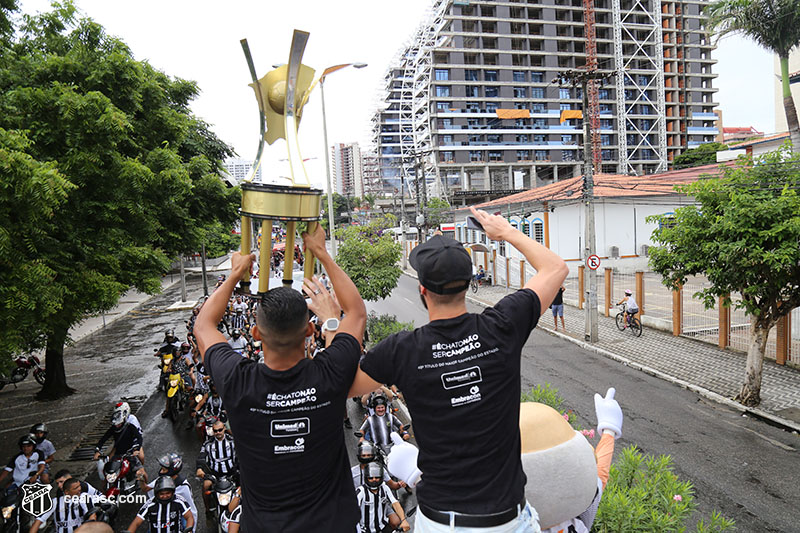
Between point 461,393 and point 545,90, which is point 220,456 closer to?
point 461,393

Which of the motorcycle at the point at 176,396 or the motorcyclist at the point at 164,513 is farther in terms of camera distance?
the motorcycle at the point at 176,396

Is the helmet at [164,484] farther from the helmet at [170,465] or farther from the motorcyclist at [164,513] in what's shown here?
the helmet at [170,465]

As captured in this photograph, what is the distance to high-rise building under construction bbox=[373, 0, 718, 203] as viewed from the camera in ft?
199

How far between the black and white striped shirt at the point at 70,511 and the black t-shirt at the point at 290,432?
15.3 feet

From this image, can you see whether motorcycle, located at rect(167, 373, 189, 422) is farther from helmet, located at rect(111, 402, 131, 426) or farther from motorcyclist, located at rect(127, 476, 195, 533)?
motorcyclist, located at rect(127, 476, 195, 533)

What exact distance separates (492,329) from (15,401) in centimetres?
1528

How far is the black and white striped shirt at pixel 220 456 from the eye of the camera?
6.71 meters

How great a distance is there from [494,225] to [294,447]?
1.28 metres

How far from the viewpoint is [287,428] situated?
2.04 metres

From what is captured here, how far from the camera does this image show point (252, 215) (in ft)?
7.83

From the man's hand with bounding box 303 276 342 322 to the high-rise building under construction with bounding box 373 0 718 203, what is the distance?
58.6m

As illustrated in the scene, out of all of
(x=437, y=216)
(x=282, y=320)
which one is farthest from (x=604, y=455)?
(x=437, y=216)

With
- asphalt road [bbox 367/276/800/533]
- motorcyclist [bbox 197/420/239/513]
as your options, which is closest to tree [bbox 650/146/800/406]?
asphalt road [bbox 367/276/800/533]

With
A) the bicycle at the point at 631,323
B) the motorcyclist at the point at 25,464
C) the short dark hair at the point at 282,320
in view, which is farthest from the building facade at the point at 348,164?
the short dark hair at the point at 282,320
